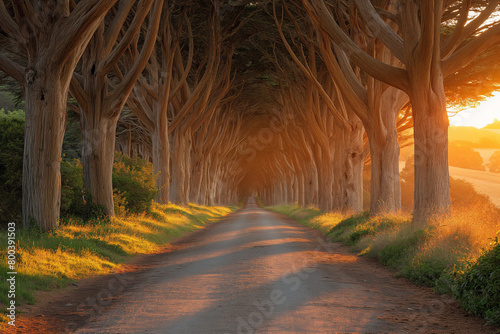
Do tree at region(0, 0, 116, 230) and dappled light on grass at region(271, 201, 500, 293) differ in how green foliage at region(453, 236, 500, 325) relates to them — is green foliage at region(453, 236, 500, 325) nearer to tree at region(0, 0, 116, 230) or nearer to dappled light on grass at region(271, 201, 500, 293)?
dappled light on grass at region(271, 201, 500, 293)

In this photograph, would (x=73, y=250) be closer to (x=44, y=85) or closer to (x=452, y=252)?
(x=44, y=85)

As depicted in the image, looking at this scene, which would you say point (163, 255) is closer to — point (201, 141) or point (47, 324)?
point (47, 324)

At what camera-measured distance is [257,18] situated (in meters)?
21.9

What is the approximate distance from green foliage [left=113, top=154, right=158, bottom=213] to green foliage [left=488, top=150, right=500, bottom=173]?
59.2 m

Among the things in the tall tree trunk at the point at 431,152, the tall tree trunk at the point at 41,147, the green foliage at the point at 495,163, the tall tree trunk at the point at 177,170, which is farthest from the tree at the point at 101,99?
the green foliage at the point at 495,163

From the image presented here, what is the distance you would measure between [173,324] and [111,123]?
10819 millimetres

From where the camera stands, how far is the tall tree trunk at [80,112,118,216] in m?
14.4

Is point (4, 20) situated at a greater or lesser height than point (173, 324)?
greater

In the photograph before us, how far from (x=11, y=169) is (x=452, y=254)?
34.2 feet

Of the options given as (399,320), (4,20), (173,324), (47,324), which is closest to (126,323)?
(173,324)

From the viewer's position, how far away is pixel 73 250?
377 inches

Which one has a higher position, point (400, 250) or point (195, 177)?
point (195, 177)

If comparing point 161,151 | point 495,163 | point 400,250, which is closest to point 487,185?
point 495,163

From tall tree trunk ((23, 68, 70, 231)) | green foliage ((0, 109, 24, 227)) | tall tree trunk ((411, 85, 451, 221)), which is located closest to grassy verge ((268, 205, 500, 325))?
tall tree trunk ((411, 85, 451, 221))
